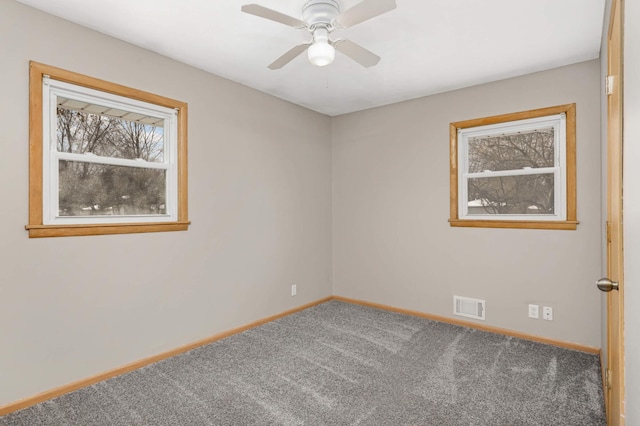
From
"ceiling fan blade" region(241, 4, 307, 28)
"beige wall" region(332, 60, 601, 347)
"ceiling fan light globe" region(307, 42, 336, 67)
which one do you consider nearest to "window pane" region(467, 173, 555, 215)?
"beige wall" region(332, 60, 601, 347)

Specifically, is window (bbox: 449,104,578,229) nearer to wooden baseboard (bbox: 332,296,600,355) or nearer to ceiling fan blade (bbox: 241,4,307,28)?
wooden baseboard (bbox: 332,296,600,355)

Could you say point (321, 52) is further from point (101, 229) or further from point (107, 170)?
point (101, 229)

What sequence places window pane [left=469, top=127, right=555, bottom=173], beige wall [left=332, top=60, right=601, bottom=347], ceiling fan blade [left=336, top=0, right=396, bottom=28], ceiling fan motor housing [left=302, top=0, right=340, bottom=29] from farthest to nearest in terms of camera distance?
A: window pane [left=469, top=127, right=555, bottom=173], beige wall [left=332, top=60, right=601, bottom=347], ceiling fan motor housing [left=302, top=0, right=340, bottom=29], ceiling fan blade [left=336, top=0, right=396, bottom=28]

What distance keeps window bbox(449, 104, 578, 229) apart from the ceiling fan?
69.6 inches

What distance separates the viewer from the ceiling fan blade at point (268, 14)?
5.80ft

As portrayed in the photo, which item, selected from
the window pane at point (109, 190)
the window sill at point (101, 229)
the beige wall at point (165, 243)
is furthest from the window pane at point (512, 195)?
the window pane at point (109, 190)

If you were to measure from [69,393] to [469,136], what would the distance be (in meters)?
3.97

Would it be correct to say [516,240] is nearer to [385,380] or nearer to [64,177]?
[385,380]

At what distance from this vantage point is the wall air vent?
3.44m

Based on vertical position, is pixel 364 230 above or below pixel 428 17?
below

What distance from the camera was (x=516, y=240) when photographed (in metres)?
3.23

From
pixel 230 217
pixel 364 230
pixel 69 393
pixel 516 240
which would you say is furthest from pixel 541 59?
pixel 69 393

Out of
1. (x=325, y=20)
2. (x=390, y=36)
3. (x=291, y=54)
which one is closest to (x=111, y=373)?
(x=291, y=54)

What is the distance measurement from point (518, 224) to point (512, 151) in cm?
71
